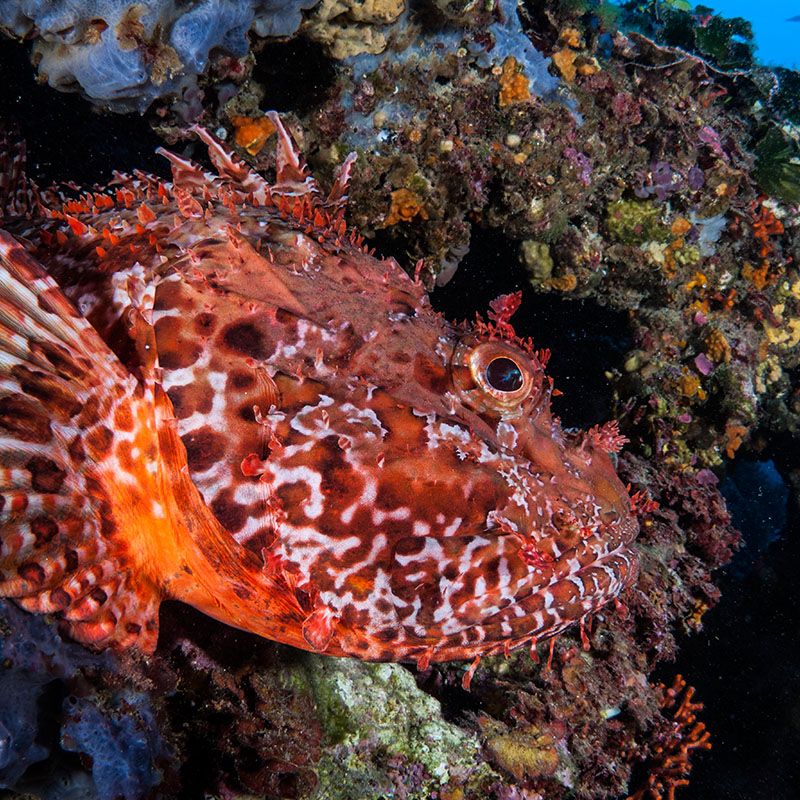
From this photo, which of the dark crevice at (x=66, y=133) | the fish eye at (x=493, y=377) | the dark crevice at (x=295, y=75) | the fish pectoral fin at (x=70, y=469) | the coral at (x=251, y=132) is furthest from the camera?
the dark crevice at (x=295, y=75)

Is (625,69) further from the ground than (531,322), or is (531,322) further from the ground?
(625,69)

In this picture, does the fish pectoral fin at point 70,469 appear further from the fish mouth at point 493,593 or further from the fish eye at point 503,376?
the fish eye at point 503,376

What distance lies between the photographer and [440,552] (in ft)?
9.86

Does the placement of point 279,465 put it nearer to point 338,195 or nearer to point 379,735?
point 338,195

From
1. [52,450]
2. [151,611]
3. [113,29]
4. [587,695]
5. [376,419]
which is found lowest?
[587,695]

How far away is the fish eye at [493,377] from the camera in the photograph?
3268 mm

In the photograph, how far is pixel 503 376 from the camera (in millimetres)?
3279

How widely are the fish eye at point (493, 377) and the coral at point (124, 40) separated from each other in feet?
11.9

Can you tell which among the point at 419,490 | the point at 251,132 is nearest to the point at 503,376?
the point at 419,490

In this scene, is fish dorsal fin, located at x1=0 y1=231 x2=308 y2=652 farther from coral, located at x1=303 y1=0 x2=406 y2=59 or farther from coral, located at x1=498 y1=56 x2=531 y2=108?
coral, located at x1=498 y1=56 x2=531 y2=108

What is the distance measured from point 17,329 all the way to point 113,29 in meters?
3.05

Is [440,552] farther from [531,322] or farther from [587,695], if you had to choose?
[531,322]

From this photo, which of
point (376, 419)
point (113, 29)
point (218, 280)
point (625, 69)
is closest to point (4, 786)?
point (376, 419)

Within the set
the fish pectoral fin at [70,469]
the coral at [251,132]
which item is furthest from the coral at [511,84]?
the fish pectoral fin at [70,469]
